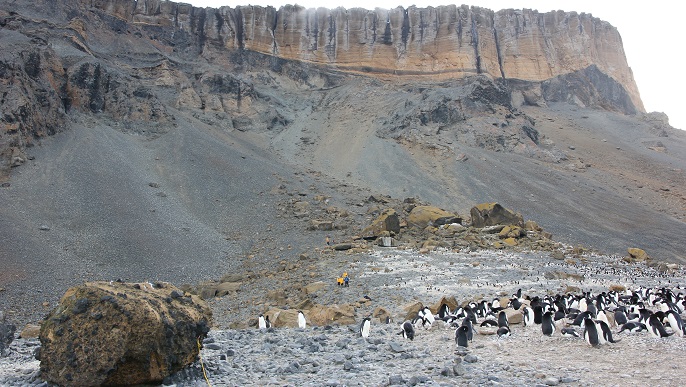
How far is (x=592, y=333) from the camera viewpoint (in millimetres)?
9398

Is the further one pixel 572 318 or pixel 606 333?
pixel 572 318

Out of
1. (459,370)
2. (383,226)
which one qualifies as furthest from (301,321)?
(383,226)

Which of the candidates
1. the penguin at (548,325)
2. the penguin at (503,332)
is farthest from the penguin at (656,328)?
the penguin at (503,332)

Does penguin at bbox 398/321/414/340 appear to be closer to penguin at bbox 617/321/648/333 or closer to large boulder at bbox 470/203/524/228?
penguin at bbox 617/321/648/333

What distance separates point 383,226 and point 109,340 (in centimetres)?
2249

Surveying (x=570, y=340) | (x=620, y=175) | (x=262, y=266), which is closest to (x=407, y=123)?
(x=620, y=175)

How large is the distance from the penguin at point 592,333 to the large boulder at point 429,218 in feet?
71.3

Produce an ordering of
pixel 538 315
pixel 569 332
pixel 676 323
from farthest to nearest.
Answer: pixel 538 315 < pixel 569 332 < pixel 676 323

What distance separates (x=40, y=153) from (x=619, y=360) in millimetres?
38152

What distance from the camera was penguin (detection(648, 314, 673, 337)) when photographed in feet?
31.8

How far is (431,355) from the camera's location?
981cm

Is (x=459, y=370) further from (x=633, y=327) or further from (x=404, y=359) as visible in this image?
(x=633, y=327)

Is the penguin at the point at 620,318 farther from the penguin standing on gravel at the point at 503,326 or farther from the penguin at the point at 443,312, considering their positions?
the penguin at the point at 443,312

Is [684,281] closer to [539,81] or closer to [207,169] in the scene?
[207,169]
